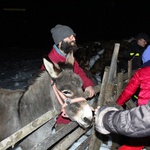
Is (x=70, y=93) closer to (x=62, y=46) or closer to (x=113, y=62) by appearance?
(x=62, y=46)

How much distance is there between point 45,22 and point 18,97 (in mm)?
27054

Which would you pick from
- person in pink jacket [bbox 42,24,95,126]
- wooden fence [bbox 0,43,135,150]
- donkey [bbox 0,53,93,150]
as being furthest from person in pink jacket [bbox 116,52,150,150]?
Answer: donkey [bbox 0,53,93,150]

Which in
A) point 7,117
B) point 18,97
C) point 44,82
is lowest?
point 7,117

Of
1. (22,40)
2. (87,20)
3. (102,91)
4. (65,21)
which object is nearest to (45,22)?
(65,21)

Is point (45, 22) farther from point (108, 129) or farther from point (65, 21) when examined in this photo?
point (108, 129)

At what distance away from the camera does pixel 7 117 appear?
3.83 metres

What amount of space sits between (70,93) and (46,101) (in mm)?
523

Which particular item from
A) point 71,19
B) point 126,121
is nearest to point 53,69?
point 126,121

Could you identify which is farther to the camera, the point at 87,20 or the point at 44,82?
the point at 87,20

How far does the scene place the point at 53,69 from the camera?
3326 mm

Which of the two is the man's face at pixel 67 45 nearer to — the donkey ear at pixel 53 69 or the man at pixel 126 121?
the donkey ear at pixel 53 69

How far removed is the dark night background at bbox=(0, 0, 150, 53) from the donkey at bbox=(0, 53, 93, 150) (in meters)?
17.4

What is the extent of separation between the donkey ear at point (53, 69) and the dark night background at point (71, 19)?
58.9ft

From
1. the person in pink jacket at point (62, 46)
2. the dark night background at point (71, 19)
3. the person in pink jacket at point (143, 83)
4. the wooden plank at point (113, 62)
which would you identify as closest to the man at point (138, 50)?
the wooden plank at point (113, 62)
